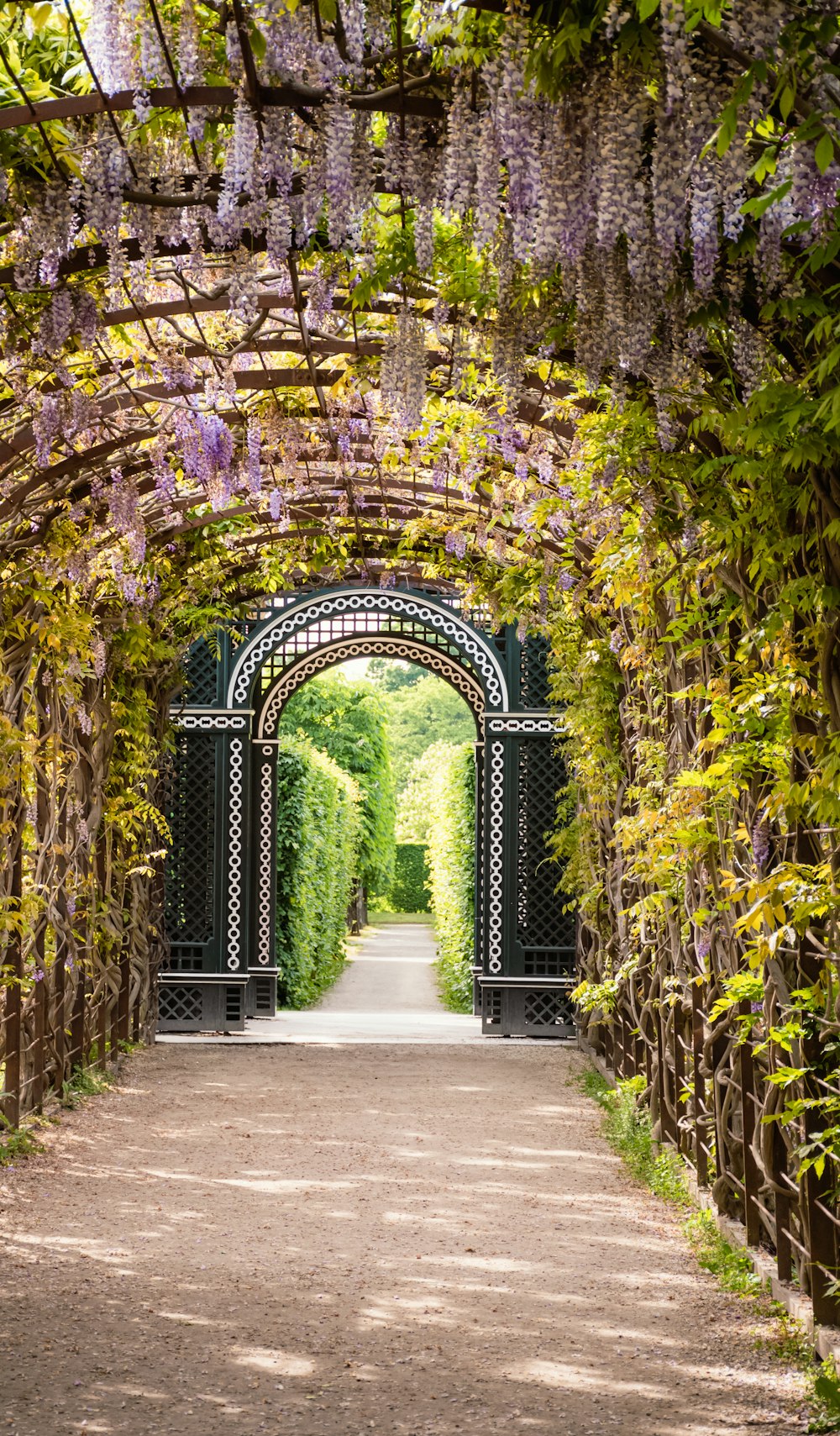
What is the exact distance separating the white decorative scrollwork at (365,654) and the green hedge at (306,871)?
86cm

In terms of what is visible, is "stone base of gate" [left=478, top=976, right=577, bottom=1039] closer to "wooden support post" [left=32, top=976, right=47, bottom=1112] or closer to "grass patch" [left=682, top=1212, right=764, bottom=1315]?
"wooden support post" [left=32, top=976, right=47, bottom=1112]

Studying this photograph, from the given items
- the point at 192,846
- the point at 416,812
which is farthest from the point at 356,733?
the point at 192,846

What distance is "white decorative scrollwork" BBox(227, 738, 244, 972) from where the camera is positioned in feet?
28.3

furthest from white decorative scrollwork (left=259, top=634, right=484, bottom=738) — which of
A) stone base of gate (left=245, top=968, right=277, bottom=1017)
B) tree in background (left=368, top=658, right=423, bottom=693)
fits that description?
tree in background (left=368, top=658, right=423, bottom=693)

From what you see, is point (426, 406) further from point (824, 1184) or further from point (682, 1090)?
point (824, 1184)

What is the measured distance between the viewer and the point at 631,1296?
11.3 ft

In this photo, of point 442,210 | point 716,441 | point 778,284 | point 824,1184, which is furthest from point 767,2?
point 824,1184

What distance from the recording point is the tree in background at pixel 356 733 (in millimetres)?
16547

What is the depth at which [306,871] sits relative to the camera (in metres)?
10.7

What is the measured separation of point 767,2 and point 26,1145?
4.32 meters

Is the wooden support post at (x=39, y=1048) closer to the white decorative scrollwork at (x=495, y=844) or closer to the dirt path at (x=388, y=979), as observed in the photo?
the white decorative scrollwork at (x=495, y=844)

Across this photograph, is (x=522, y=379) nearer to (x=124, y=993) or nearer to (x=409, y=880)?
(x=124, y=993)

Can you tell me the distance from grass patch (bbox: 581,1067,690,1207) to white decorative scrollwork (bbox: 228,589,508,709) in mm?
2900

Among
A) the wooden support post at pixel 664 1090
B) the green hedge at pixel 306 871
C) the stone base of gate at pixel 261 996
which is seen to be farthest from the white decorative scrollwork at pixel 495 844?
the wooden support post at pixel 664 1090
